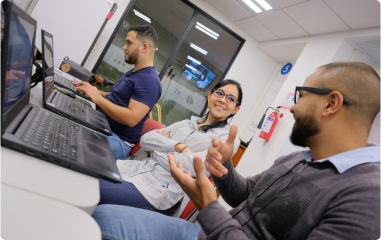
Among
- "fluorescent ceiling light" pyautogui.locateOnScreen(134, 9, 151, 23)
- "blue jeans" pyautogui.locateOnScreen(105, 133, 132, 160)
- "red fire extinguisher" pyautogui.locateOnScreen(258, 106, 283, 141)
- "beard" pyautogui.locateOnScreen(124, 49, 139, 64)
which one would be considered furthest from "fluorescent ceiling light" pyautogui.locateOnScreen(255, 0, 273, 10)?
"blue jeans" pyautogui.locateOnScreen(105, 133, 132, 160)

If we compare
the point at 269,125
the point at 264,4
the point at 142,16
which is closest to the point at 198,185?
the point at 269,125

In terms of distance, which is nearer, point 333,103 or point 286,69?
point 333,103

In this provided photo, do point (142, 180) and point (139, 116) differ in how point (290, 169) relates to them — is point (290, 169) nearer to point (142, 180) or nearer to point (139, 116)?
point (142, 180)

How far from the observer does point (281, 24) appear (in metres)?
3.57

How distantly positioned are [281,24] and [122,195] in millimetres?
3624

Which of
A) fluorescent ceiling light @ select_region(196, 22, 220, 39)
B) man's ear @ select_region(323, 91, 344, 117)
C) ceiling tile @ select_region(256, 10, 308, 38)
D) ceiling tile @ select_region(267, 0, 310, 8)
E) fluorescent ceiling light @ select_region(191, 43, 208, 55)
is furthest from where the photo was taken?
fluorescent ceiling light @ select_region(191, 43, 208, 55)

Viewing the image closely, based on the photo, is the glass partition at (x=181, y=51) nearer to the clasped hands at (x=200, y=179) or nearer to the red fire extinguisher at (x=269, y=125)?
the red fire extinguisher at (x=269, y=125)

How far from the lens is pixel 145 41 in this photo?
1.91 metres

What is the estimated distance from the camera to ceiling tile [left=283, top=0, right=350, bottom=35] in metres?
2.80

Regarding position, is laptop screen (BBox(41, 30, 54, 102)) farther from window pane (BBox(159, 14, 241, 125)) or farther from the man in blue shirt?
window pane (BBox(159, 14, 241, 125))

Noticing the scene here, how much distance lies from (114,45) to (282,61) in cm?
344

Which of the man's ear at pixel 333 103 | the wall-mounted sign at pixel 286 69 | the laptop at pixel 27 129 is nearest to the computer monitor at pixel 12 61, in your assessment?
the laptop at pixel 27 129

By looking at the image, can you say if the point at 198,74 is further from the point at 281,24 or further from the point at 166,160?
the point at 166,160

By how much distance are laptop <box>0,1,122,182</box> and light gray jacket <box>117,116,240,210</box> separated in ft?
1.37
